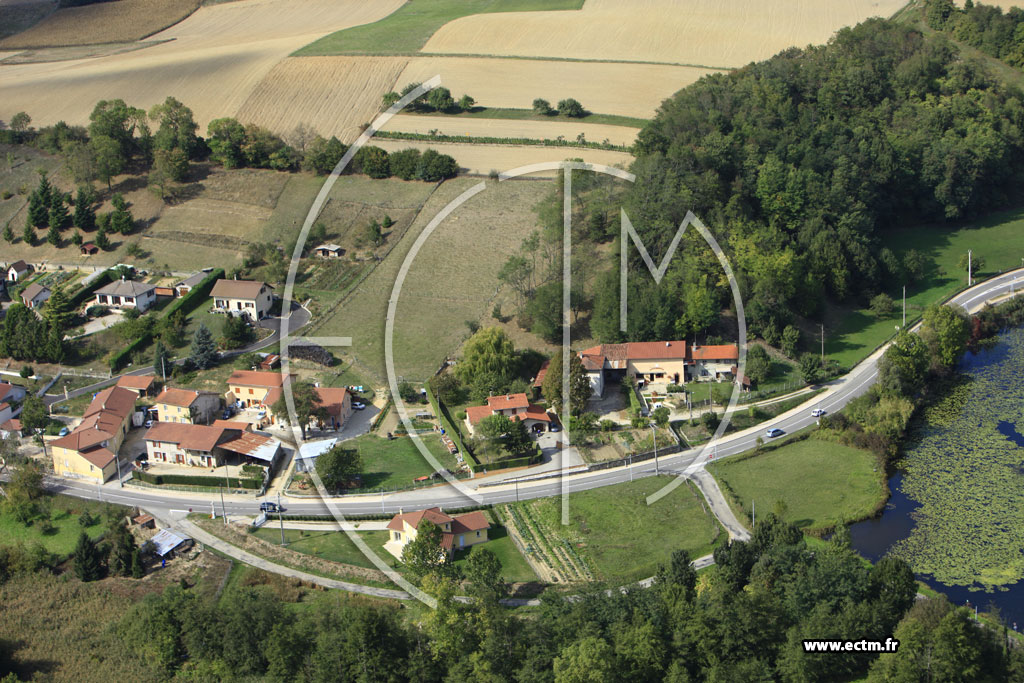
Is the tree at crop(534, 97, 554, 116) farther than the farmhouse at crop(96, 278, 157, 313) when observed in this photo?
Yes

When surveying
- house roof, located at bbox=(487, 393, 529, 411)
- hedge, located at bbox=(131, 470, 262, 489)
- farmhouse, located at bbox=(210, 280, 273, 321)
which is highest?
farmhouse, located at bbox=(210, 280, 273, 321)

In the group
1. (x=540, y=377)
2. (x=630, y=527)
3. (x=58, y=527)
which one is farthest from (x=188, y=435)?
(x=630, y=527)

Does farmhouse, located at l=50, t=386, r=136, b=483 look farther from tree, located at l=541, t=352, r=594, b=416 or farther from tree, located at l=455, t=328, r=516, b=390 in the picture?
tree, located at l=541, t=352, r=594, b=416

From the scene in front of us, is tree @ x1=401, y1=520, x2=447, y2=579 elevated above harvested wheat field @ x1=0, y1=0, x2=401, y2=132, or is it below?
below

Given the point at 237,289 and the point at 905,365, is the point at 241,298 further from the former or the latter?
the point at 905,365

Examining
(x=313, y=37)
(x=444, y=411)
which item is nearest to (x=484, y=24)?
(x=313, y=37)

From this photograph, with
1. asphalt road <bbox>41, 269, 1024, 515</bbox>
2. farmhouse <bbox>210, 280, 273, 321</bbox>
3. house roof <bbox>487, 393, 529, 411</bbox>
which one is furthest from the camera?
farmhouse <bbox>210, 280, 273, 321</bbox>

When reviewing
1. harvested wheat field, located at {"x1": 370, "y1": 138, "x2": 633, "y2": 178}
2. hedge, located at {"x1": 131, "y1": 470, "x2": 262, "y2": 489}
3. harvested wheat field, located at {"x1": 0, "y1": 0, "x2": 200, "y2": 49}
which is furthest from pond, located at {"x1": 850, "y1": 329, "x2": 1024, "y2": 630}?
harvested wheat field, located at {"x1": 0, "y1": 0, "x2": 200, "y2": 49}

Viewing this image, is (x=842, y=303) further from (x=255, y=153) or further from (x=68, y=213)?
(x=68, y=213)
